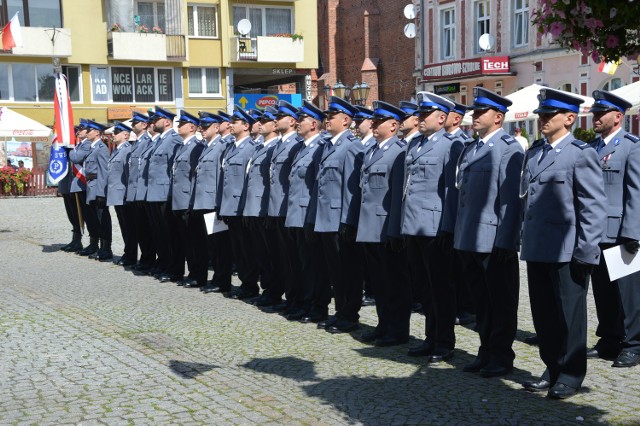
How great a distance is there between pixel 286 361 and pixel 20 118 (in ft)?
80.6

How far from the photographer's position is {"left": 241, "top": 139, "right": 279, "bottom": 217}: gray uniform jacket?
34.1 feet

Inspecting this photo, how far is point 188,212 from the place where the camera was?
11.9 m

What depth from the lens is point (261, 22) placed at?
43.8 m

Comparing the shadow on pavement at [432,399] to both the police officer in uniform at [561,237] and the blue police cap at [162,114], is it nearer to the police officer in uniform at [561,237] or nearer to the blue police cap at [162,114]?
the police officer in uniform at [561,237]

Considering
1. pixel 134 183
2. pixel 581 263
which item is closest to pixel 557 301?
pixel 581 263

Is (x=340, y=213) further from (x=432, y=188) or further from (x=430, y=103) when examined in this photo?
(x=430, y=103)

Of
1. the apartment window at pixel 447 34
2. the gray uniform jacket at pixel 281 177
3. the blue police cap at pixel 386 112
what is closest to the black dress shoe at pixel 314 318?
the gray uniform jacket at pixel 281 177

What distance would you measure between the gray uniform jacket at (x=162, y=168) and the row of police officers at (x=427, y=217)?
356 millimetres

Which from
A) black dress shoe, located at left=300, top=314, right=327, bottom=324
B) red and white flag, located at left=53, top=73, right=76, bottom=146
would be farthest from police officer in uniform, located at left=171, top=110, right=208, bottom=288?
red and white flag, located at left=53, top=73, right=76, bottom=146

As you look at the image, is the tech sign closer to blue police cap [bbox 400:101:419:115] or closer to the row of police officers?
the row of police officers

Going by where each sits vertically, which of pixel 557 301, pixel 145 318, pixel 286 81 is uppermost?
pixel 286 81

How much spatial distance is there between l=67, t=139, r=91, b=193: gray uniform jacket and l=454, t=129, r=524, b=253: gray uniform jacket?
31.7ft

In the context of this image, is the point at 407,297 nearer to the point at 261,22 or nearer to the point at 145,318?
the point at 145,318

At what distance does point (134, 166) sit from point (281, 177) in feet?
13.0
